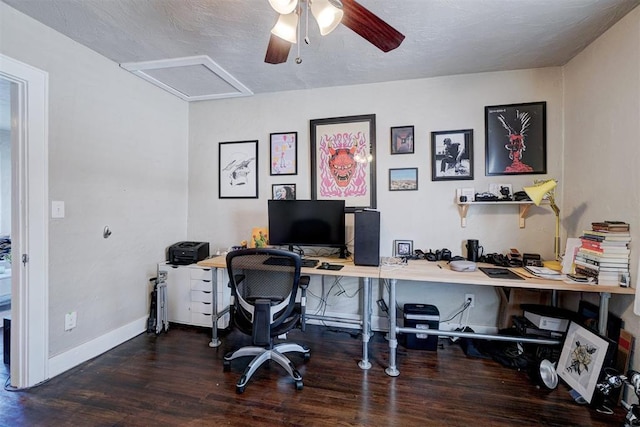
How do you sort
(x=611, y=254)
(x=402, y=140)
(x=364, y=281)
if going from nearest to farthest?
1. (x=611, y=254)
2. (x=364, y=281)
3. (x=402, y=140)

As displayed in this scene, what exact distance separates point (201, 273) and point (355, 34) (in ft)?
8.06

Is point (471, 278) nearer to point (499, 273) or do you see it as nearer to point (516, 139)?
point (499, 273)

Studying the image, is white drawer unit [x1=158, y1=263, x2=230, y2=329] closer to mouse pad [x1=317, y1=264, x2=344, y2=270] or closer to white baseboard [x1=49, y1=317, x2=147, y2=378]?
white baseboard [x1=49, y1=317, x2=147, y2=378]

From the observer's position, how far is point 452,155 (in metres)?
2.63

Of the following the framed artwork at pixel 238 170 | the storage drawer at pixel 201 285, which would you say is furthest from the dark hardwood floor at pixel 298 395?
the framed artwork at pixel 238 170

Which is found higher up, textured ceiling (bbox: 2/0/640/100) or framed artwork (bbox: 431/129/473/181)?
textured ceiling (bbox: 2/0/640/100)

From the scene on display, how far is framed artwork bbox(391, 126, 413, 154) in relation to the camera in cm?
272

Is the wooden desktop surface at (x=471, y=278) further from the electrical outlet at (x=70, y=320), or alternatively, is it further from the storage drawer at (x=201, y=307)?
the electrical outlet at (x=70, y=320)

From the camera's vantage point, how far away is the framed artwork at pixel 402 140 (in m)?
2.72

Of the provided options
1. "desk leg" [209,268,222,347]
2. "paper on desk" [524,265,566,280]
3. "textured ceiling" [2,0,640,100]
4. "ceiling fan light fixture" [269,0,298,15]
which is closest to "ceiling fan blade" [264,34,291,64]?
"ceiling fan light fixture" [269,0,298,15]

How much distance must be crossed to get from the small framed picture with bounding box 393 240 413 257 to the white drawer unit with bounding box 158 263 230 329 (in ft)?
5.61

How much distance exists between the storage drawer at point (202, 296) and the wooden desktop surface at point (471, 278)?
1.69 meters

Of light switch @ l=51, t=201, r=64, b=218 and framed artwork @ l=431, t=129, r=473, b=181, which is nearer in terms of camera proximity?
light switch @ l=51, t=201, r=64, b=218

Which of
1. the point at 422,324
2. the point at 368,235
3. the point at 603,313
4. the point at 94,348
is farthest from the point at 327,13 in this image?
the point at 94,348
